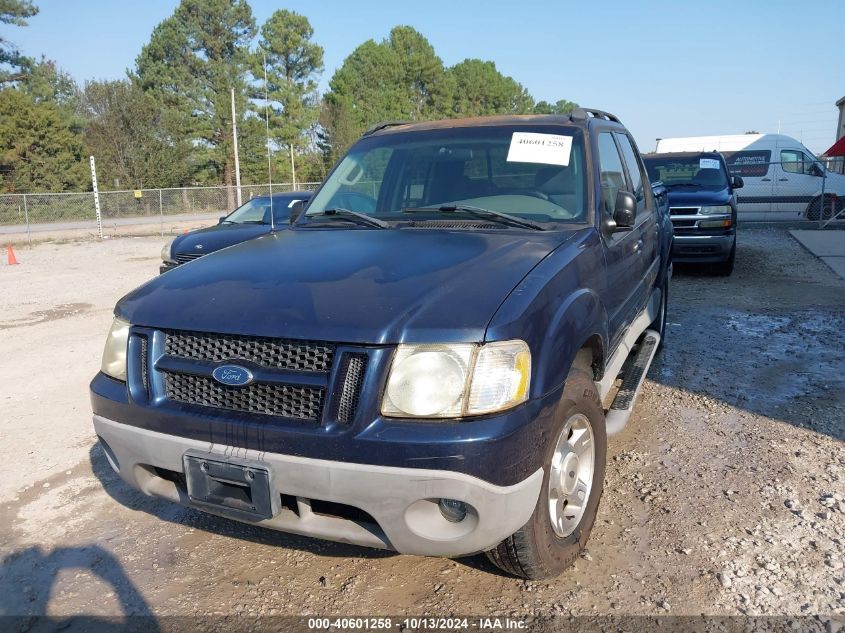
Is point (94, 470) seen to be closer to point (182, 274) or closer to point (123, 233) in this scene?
point (182, 274)

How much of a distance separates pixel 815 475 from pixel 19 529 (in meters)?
4.19

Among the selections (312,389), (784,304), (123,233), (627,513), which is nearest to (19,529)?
(312,389)

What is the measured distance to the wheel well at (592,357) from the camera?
2.91 meters

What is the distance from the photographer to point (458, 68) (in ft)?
257

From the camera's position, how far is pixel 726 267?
9984 millimetres

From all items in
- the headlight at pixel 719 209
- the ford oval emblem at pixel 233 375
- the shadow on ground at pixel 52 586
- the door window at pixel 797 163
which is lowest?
the shadow on ground at pixel 52 586

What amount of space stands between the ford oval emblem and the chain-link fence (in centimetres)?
2389

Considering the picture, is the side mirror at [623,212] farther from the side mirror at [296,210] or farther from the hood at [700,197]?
the hood at [700,197]

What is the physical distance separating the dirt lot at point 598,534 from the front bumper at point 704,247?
421 cm

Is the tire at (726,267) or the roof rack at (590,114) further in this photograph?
the tire at (726,267)

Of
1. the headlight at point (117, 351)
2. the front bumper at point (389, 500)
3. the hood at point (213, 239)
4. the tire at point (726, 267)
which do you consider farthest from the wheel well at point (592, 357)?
the tire at point (726, 267)

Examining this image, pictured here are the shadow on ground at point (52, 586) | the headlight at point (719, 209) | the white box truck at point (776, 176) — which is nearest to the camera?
the shadow on ground at point (52, 586)

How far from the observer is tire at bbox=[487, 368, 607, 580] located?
249 cm

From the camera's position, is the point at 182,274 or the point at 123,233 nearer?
the point at 182,274
